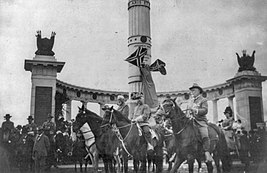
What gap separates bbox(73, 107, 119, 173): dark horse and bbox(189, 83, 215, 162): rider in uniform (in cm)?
294

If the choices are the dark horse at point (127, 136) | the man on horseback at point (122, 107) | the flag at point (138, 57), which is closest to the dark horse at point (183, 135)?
the dark horse at point (127, 136)

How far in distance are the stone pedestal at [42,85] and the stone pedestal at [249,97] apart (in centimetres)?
1674

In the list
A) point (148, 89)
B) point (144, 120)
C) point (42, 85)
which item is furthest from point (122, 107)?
point (42, 85)

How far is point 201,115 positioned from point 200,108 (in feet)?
0.80

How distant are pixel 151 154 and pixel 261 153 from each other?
36.4 feet

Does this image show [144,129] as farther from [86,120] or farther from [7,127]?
[7,127]

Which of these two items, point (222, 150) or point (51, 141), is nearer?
point (222, 150)

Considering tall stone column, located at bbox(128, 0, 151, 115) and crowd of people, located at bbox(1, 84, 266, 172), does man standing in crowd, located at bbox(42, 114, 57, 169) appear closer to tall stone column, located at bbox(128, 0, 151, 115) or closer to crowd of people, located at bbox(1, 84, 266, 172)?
crowd of people, located at bbox(1, 84, 266, 172)

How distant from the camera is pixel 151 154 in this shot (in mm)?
12430

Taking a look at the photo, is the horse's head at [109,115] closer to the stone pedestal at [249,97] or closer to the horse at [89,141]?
the horse at [89,141]

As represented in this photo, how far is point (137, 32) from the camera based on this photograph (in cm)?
2834

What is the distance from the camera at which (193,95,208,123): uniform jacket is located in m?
10.8

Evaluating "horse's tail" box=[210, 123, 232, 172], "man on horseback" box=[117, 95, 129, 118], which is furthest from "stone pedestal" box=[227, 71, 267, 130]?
"man on horseback" box=[117, 95, 129, 118]

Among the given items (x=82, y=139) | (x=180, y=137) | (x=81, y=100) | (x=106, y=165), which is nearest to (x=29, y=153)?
(x=82, y=139)
